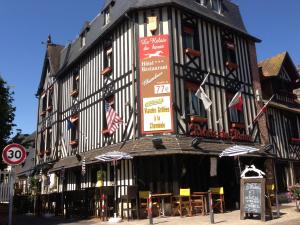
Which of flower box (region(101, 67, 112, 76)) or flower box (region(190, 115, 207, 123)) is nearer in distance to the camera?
flower box (region(190, 115, 207, 123))

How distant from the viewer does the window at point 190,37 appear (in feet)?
47.9

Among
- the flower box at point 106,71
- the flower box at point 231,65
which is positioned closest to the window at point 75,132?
the flower box at point 106,71

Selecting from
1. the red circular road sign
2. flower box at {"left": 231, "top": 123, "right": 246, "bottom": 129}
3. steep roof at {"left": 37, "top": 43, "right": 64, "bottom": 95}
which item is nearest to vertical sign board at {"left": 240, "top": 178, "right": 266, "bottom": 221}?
flower box at {"left": 231, "top": 123, "right": 246, "bottom": 129}

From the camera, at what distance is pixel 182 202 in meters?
12.0

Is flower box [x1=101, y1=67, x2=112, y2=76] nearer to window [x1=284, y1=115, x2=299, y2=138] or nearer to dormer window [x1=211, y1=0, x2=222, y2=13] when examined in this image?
dormer window [x1=211, y1=0, x2=222, y2=13]

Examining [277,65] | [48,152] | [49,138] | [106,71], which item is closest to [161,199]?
[106,71]

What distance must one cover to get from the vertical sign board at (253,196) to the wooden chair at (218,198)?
203cm

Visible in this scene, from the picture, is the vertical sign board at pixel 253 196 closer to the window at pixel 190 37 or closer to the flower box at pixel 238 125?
the flower box at pixel 238 125

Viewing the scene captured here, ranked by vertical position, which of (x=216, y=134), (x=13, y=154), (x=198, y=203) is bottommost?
(x=198, y=203)

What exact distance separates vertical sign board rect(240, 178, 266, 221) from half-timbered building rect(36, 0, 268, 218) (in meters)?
2.43

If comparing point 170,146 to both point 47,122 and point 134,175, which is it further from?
point 47,122

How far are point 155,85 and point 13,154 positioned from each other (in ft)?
22.1

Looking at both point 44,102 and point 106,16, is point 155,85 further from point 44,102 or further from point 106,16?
point 44,102

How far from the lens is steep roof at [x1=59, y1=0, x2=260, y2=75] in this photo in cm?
1436
